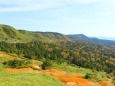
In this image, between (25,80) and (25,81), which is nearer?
(25,81)

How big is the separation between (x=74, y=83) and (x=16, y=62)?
42.8 ft

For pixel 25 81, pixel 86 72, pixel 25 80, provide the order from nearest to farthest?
pixel 25 81 < pixel 25 80 < pixel 86 72

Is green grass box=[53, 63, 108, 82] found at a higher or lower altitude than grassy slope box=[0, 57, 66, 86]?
lower

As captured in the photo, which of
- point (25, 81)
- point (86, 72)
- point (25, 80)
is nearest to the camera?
Answer: point (25, 81)

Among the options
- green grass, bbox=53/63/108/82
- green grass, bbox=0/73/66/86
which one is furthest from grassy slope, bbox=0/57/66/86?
green grass, bbox=53/63/108/82

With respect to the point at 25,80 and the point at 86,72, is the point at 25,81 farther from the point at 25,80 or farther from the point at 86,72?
the point at 86,72

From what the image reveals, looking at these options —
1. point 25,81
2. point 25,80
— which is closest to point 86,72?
point 25,80

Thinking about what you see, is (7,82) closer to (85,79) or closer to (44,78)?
(44,78)

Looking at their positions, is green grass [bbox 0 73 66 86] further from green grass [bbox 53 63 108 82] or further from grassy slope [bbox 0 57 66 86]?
green grass [bbox 53 63 108 82]

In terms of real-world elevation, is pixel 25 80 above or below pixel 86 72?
above

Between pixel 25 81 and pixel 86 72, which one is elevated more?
pixel 25 81

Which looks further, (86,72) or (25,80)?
(86,72)

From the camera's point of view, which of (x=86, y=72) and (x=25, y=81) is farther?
(x=86, y=72)

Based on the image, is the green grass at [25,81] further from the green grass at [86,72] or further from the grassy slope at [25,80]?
the green grass at [86,72]
